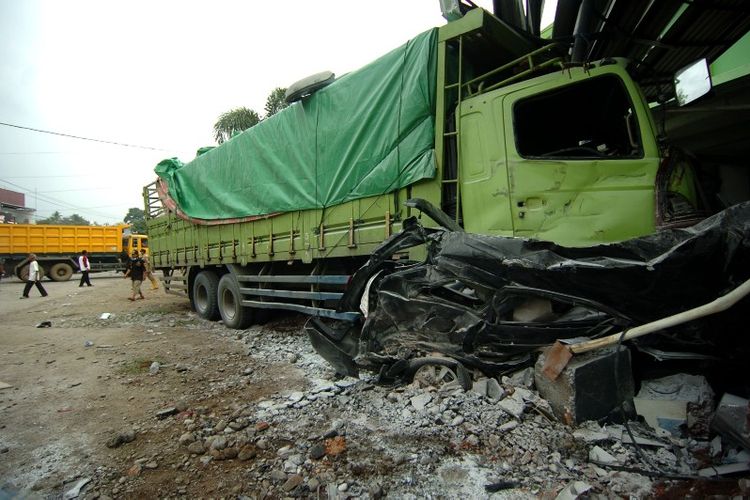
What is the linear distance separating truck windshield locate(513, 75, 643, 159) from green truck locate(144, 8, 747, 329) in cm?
2

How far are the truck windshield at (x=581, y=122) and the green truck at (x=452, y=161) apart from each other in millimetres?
15

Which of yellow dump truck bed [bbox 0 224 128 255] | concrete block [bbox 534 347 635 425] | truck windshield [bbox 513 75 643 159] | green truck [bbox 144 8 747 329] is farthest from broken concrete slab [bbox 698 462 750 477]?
yellow dump truck bed [bbox 0 224 128 255]

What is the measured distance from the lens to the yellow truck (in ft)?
57.8

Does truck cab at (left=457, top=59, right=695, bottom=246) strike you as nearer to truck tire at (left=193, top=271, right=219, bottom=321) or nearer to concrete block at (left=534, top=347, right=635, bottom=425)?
concrete block at (left=534, top=347, right=635, bottom=425)

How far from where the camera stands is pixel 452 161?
11.4 feet

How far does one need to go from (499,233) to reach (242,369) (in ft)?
10.1

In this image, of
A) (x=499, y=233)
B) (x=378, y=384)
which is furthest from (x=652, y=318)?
(x=378, y=384)

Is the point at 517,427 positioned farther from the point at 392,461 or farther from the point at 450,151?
the point at 450,151

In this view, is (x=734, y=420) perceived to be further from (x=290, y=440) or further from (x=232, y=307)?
(x=232, y=307)

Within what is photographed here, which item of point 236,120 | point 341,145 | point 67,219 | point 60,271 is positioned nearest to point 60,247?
point 60,271

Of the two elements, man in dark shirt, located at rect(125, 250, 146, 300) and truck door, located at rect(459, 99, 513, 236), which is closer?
truck door, located at rect(459, 99, 513, 236)

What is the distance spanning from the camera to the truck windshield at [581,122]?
109 inches

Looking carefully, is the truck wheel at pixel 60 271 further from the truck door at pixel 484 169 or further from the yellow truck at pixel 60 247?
the truck door at pixel 484 169

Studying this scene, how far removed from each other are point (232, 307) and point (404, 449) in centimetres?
524
